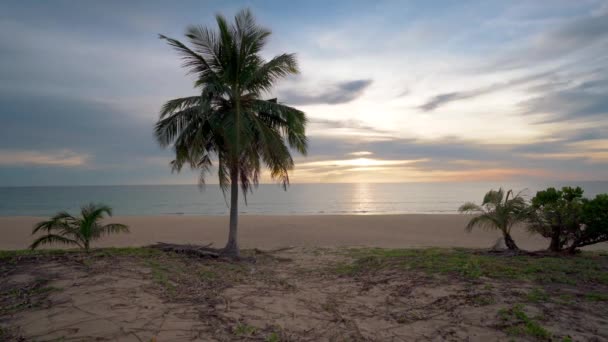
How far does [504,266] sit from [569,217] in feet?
10.0

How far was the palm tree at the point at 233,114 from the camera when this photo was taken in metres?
9.53

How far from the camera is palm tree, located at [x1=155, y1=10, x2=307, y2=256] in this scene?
31.3 ft

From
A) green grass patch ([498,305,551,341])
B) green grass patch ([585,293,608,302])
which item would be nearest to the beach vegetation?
green grass patch ([585,293,608,302])

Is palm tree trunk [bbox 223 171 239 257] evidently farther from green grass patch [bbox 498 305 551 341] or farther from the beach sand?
green grass patch [bbox 498 305 551 341]

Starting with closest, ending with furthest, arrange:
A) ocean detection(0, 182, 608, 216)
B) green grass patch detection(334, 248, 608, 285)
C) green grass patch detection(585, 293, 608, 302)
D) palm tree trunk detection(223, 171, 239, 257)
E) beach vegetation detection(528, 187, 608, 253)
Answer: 1. green grass patch detection(585, 293, 608, 302)
2. green grass patch detection(334, 248, 608, 285)
3. beach vegetation detection(528, 187, 608, 253)
4. palm tree trunk detection(223, 171, 239, 257)
5. ocean detection(0, 182, 608, 216)

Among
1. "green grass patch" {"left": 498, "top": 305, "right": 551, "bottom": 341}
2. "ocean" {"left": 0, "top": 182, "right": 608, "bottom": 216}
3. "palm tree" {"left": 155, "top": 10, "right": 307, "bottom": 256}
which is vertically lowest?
"ocean" {"left": 0, "top": 182, "right": 608, "bottom": 216}

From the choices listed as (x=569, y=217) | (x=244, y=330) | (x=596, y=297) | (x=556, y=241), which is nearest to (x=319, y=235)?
(x=556, y=241)

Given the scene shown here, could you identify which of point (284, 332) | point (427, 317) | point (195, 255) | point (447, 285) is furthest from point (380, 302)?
point (195, 255)

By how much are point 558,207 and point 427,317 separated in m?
6.43

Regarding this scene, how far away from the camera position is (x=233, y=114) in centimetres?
934

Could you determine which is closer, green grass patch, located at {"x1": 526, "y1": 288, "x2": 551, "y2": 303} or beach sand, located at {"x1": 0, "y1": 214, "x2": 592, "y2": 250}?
green grass patch, located at {"x1": 526, "y1": 288, "x2": 551, "y2": 303}

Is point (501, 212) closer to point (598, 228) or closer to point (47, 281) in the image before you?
point (598, 228)

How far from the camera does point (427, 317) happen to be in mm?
4855

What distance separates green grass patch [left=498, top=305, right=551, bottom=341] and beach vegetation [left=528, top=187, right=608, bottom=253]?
5.21m
